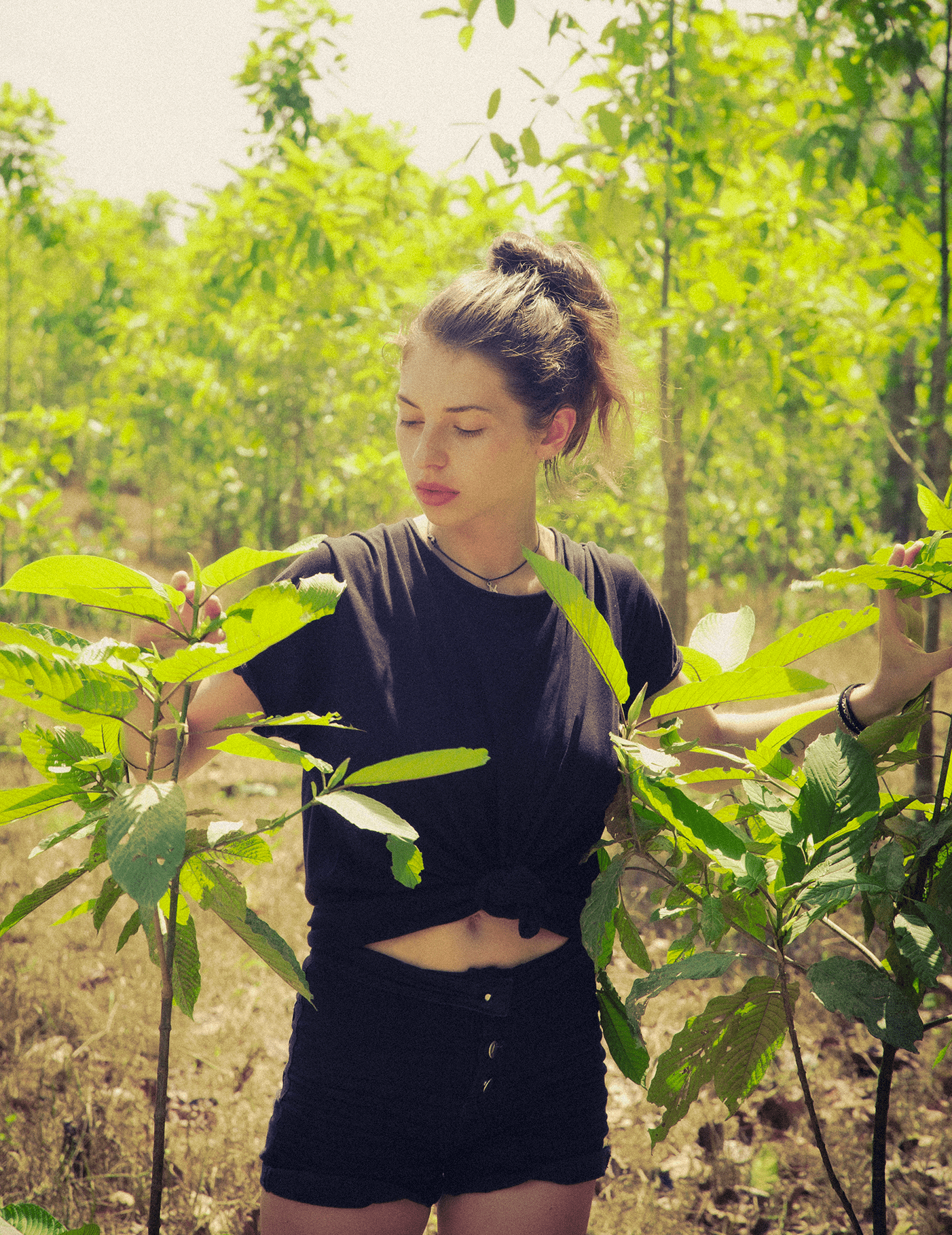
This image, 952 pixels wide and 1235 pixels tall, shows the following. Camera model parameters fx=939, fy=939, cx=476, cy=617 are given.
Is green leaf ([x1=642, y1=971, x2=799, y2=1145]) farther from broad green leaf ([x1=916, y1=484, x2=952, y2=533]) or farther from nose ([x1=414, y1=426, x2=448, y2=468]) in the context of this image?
nose ([x1=414, y1=426, x2=448, y2=468])

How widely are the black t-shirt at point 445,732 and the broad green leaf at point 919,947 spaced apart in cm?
47

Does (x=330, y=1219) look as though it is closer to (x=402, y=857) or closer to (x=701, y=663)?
(x=402, y=857)

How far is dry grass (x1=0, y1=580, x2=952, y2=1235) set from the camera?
2.08 m

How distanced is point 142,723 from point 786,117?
3117 millimetres

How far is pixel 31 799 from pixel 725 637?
0.77m

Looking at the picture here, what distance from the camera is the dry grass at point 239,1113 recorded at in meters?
2.08

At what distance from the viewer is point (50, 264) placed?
29.1ft

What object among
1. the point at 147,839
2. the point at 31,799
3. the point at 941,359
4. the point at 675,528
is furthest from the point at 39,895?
the point at 675,528

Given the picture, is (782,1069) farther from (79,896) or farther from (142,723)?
(79,896)

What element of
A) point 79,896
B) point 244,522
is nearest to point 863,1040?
point 79,896

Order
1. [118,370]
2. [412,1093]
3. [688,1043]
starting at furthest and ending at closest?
[118,370] → [412,1093] → [688,1043]

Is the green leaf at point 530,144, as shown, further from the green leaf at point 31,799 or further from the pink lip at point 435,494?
the green leaf at point 31,799

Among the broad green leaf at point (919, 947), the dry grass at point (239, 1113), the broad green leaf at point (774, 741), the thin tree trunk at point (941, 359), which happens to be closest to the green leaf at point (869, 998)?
the broad green leaf at point (919, 947)

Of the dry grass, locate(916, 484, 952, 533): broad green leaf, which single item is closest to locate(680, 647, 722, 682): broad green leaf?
locate(916, 484, 952, 533): broad green leaf
